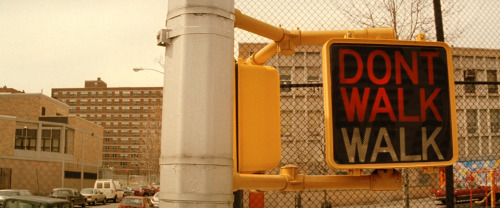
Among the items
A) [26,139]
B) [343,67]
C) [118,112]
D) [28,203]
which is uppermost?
[118,112]

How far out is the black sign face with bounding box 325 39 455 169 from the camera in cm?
213

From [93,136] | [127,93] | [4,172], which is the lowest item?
[4,172]

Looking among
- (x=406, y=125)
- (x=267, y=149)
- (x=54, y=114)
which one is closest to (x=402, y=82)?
(x=406, y=125)

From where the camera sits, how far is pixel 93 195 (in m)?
37.6

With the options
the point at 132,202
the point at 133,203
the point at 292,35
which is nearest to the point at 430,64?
the point at 292,35

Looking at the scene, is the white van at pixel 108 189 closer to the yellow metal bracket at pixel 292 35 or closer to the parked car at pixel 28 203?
the parked car at pixel 28 203

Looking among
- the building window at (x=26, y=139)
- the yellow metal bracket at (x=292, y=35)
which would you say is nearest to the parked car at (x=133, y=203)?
the yellow metal bracket at (x=292, y=35)

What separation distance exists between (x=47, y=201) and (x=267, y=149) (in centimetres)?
1510

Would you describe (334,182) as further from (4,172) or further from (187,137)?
(4,172)

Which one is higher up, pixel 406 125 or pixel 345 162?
pixel 406 125

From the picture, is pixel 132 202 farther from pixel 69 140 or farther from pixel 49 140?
pixel 69 140

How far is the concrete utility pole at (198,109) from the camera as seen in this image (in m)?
1.90

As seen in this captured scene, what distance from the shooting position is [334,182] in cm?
239

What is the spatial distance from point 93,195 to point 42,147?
1982cm
